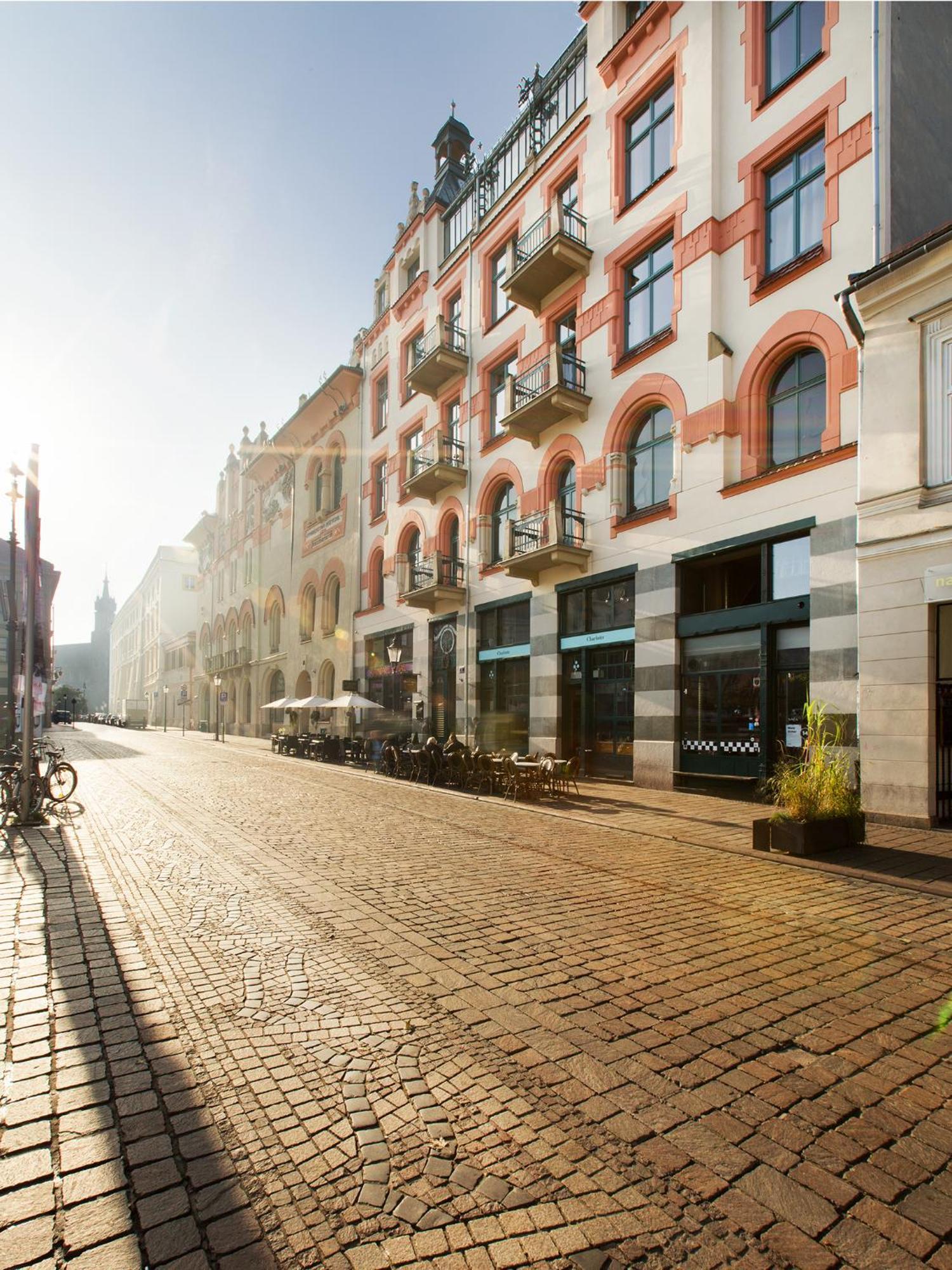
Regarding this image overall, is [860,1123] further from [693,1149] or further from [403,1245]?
[403,1245]

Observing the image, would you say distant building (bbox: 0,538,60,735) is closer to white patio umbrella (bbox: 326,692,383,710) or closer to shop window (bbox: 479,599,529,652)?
white patio umbrella (bbox: 326,692,383,710)

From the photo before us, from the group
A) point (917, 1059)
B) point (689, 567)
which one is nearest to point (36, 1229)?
point (917, 1059)

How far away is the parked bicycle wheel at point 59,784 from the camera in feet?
37.5

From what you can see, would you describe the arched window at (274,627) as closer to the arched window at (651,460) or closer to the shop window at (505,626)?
the shop window at (505,626)

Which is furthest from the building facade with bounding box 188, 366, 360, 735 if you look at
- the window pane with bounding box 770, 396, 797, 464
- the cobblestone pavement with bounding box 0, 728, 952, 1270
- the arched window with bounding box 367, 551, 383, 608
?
the cobblestone pavement with bounding box 0, 728, 952, 1270

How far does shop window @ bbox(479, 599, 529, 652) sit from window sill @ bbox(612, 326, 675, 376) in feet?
21.4

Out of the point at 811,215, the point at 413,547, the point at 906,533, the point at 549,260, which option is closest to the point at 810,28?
the point at 811,215

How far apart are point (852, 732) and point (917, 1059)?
8.80 meters

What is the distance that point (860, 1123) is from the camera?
9.70 ft

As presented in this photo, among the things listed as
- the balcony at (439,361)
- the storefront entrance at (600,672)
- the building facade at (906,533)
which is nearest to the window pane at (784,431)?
the building facade at (906,533)

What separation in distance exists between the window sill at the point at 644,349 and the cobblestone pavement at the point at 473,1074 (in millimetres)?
12413

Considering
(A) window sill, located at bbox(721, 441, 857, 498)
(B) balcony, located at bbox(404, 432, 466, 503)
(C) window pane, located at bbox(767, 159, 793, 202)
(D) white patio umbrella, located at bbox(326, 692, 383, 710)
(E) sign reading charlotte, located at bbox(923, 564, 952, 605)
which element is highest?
(C) window pane, located at bbox(767, 159, 793, 202)

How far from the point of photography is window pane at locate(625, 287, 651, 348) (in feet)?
54.0

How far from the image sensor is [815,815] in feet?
27.2
